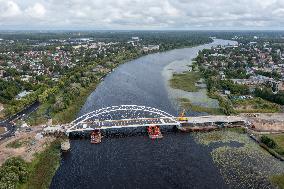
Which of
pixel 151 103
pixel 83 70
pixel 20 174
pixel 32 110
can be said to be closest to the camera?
pixel 20 174

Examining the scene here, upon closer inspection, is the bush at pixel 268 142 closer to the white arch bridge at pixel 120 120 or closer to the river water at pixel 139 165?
the river water at pixel 139 165

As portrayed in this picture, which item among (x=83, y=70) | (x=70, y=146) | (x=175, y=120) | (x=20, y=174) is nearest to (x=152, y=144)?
(x=175, y=120)

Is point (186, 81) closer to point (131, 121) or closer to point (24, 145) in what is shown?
point (131, 121)

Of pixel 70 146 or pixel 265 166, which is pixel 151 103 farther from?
pixel 265 166

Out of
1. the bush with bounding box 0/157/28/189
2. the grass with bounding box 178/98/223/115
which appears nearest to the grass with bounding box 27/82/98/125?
the bush with bounding box 0/157/28/189

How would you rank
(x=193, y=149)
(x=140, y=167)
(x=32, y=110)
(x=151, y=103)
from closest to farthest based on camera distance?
(x=140, y=167) → (x=193, y=149) → (x=32, y=110) → (x=151, y=103)

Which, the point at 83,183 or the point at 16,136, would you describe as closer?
the point at 83,183

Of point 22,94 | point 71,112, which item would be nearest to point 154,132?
point 71,112
